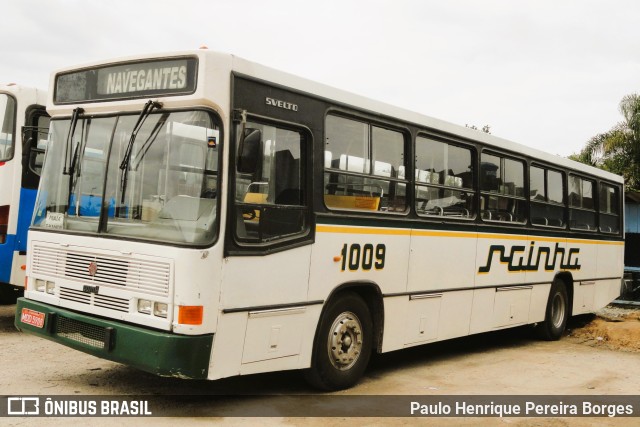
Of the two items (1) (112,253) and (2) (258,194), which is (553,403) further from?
(1) (112,253)

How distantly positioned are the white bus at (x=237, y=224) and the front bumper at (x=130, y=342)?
15 mm

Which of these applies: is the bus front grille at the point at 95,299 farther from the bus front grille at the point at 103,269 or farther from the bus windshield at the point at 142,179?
the bus windshield at the point at 142,179

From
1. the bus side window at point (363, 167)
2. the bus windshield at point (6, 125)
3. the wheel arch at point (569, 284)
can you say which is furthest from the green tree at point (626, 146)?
the bus windshield at point (6, 125)

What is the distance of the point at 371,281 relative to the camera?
22.6ft

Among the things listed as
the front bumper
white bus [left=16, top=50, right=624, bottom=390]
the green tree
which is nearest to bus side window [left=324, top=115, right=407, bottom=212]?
white bus [left=16, top=50, right=624, bottom=390]

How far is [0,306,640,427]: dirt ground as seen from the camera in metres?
5.84

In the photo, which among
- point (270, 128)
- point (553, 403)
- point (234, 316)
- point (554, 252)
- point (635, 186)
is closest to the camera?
point (234, 316)

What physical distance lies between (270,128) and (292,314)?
5.46 ft

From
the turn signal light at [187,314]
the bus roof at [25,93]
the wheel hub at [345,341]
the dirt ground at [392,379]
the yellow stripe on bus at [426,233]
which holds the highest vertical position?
the bus roof at [25,93]

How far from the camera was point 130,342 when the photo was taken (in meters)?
5.27

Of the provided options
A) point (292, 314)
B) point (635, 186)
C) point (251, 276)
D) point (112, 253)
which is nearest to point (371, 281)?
point (292, 314)

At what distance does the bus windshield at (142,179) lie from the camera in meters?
5.28

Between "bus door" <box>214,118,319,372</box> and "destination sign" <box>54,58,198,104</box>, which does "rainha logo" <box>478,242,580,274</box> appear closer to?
"bus door" <box>214,118,319,372</box>

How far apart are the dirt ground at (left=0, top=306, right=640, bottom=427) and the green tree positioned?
57.1 feet
